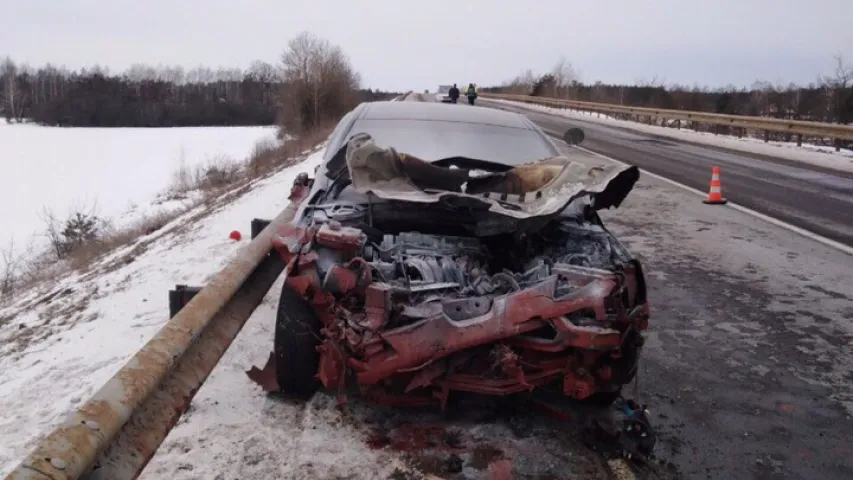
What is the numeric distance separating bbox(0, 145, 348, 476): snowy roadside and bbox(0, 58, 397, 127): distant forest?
6793 centimetres

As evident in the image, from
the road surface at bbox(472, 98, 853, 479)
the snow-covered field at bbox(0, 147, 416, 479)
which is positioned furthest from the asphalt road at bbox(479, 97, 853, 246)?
the snow-covered field at bbox(0, 147, 416, 479)

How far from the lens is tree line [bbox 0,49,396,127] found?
89.6 metres

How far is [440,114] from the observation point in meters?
5.62

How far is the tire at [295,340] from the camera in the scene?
3.40 m

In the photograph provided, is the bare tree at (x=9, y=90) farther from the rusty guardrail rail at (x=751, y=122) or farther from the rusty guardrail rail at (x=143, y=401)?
the rusty guardrail rail at (x=143, y=401)

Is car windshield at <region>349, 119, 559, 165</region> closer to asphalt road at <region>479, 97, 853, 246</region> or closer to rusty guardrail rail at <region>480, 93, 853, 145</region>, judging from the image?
asphalt road at <region>479, 97, 853, 246</region>

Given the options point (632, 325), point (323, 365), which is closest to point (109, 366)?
point (323, 365)

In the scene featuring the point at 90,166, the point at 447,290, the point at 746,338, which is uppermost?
the point at 447,290

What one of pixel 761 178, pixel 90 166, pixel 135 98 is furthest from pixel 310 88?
pixel 135 98

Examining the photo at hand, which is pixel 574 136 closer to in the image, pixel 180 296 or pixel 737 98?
pixel 180 296

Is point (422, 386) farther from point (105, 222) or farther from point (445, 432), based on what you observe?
point (105, 222)

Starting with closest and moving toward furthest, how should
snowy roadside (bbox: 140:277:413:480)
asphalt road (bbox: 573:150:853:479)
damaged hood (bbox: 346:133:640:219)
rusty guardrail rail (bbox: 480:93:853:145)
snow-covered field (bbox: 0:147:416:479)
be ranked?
snowy roadside (bbox: 140:277:413:480), snow-covered field (bbox: 0:147:416:479), asphalt road (bbox: 573:150:853:479), damaged hood (bbox: 346:133:640:219), rusty guardrail rail (bbox: 480:93:853:145)

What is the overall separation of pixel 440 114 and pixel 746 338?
304cm

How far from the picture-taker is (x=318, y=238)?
3.21m
